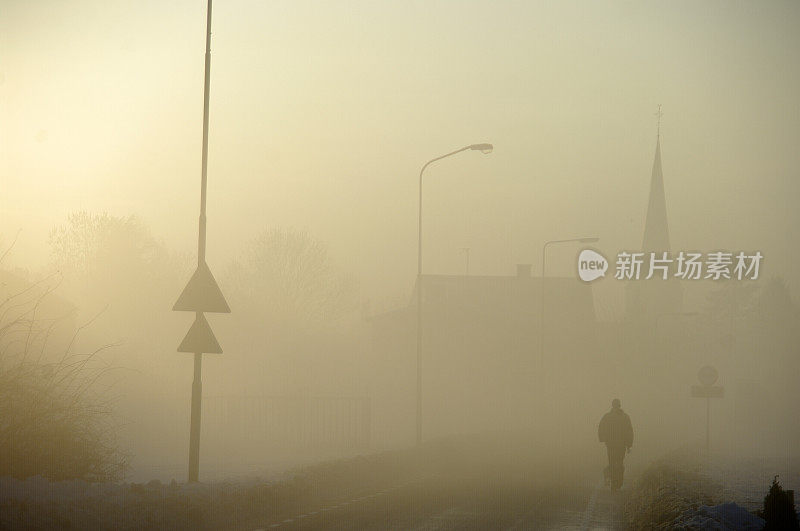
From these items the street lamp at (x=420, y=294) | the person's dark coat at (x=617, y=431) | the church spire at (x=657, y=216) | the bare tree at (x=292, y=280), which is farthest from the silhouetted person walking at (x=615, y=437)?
the church spire at (x=657, y=216)

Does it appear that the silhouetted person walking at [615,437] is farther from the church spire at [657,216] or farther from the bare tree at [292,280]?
the church spire at [657,216]

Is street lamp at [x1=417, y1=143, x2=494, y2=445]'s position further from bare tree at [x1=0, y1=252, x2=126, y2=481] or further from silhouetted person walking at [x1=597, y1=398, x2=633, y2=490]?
bare tree at [x1=0, y1=252, x2=126, y2=481]

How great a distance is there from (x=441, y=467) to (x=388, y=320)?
49.3 m

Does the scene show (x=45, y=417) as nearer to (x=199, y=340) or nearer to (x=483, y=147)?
(x=199, y=340)

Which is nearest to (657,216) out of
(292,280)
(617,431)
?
(292,280)

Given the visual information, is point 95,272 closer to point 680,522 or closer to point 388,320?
point 388,320

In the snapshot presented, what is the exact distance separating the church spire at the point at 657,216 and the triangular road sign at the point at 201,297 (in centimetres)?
12950

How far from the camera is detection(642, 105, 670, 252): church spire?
142m

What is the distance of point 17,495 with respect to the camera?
1159 cm

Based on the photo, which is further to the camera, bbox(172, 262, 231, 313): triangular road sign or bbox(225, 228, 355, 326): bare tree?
bbox(225, 228, 355, 326): bare tree

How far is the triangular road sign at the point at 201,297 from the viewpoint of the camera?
664 inches

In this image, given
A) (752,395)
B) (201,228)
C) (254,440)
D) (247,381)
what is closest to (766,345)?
(752,395)

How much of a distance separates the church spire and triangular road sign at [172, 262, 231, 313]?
129 m

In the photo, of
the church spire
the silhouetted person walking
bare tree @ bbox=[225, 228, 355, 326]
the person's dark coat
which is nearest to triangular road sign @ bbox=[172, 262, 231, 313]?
the silhouetted person walking
